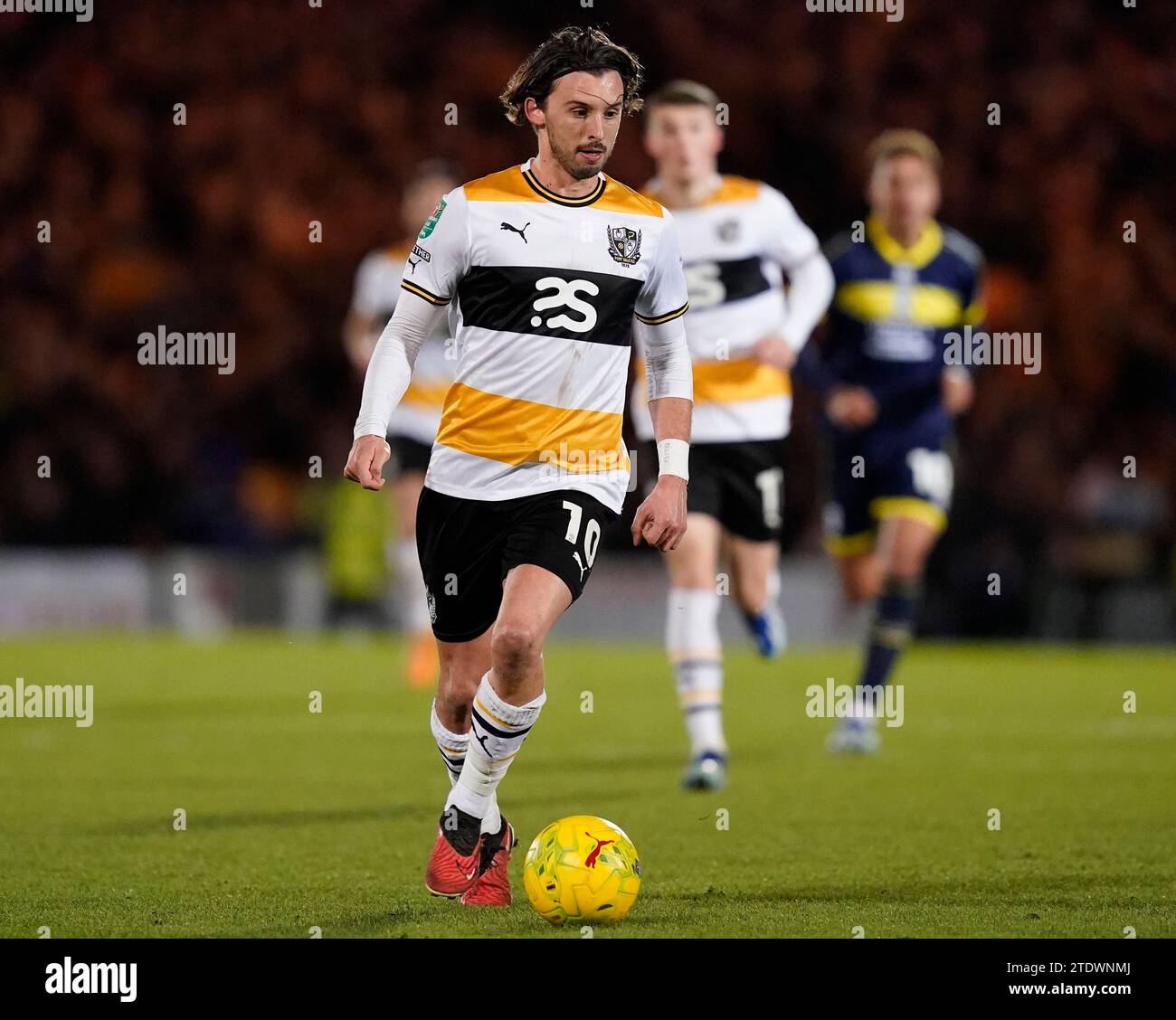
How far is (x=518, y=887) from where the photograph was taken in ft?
21.1

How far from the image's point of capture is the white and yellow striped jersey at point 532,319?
19.9ft

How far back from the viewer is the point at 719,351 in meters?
9.17

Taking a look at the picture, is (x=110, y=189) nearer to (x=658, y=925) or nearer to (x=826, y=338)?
(x=826, y=338)

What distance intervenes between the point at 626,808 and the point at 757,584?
1.81 metres

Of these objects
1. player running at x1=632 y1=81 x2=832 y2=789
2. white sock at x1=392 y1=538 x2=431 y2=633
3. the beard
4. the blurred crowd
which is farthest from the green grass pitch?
the blurred crowd

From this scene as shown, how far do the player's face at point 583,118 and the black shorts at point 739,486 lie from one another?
123 inches

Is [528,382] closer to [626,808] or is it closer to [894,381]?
[626,808]

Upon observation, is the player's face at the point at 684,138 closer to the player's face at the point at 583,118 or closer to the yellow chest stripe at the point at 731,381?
the yellow chest stripe at the point at 731,381

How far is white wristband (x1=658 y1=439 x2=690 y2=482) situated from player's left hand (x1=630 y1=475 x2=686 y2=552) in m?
0.09

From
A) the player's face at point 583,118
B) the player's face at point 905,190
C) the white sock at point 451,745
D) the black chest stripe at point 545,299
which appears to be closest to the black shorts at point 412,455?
the player's face at point 905,190

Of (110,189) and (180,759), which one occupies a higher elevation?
(110,189)

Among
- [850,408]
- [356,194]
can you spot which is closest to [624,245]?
[850,408]
